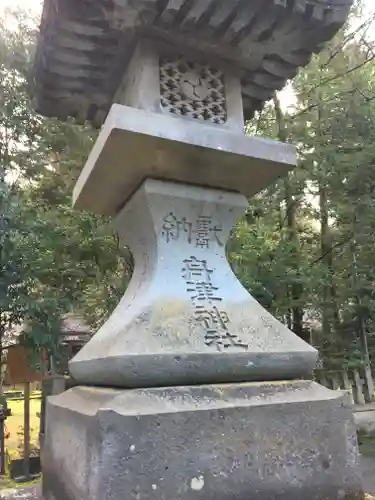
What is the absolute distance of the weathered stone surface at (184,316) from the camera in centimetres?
Result: 193

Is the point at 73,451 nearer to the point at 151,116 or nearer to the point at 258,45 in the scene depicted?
the point at 151,116

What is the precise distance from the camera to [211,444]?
176 cm

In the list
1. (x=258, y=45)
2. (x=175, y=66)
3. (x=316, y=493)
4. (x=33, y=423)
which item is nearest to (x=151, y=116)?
(x=175, y=66)

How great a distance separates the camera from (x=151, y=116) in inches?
86.9

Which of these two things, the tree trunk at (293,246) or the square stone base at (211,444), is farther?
the tree trunk at (293,246)

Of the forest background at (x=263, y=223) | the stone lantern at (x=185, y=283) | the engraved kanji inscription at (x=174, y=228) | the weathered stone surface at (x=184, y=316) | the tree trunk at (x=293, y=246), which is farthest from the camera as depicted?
the tree trunk at (x=293, y=246)

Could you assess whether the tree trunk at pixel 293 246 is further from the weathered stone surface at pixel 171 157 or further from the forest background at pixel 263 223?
the weathered stone surface at pixel 171 157

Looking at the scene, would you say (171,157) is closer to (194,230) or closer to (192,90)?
(194,230)

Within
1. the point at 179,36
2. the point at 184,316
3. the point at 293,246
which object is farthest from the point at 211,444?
the point at 293,246

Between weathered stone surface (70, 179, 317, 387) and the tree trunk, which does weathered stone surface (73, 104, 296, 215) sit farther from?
the tree trunk

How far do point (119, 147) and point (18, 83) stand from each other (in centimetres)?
475

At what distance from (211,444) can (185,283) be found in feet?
2.44

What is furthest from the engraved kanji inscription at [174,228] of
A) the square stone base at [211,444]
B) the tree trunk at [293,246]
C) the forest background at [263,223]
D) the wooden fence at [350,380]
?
the wooden fence at [350,380]

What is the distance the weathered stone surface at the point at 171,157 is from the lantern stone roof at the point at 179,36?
17.1 inches
